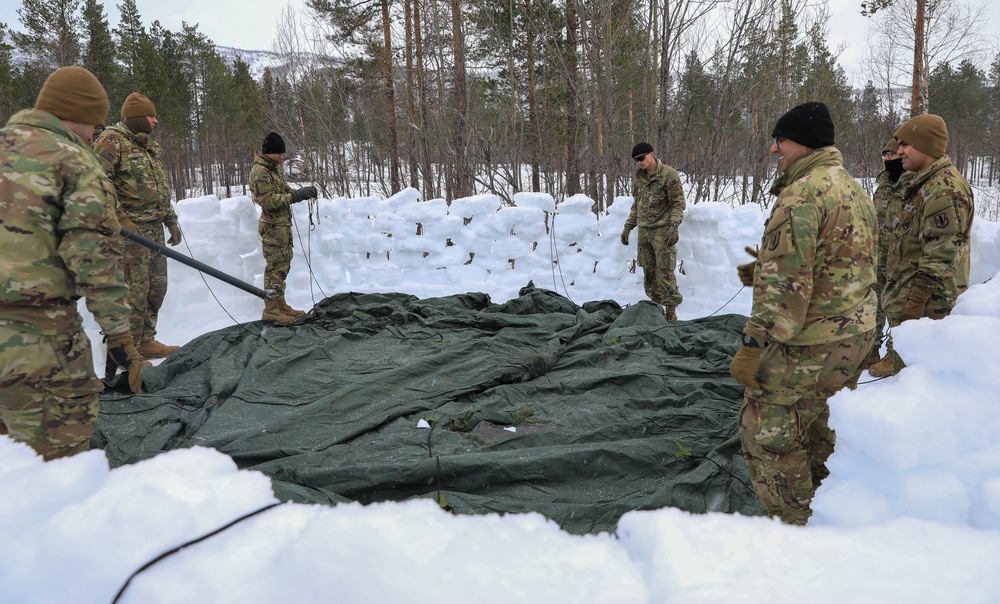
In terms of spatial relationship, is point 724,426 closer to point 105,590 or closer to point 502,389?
point 502,389

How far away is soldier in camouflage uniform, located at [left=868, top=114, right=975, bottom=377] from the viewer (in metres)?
3.06

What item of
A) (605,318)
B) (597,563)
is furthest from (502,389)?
(597,563)

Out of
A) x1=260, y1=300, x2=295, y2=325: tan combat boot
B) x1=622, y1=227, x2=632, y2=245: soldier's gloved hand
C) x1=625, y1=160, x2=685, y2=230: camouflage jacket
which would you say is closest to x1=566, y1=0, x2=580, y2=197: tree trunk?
x1=622, y1=227, x2=632, y2=245: soldier's gloved hand

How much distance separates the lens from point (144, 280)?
4.66 meters

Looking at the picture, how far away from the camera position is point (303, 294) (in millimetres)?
6621

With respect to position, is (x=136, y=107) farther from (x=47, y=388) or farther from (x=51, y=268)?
(x=47, y=388)

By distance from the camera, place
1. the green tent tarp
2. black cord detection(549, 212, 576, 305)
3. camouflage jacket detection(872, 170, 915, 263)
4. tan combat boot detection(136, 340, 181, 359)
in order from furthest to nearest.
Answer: black cord detection(549, 212, 576, 305), tan combat boot detection(136, 340, 181, 359), camouflage jacket detection(872, 170, 915, 263), the green tent tarp

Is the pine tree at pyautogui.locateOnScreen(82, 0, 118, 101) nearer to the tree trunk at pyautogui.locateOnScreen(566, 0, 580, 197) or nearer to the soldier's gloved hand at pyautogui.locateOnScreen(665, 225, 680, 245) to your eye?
the tree trunk at pyautogui.locateOnScreen(566, 0, 580, 197)

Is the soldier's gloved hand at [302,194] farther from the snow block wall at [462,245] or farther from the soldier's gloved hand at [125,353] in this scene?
the soldier's gloved hand at [125,353]

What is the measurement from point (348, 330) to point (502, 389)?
1.90 metres

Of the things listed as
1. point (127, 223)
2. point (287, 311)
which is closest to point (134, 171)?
point (127, 223)

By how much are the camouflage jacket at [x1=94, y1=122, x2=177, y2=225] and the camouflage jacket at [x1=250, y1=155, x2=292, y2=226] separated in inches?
34.4

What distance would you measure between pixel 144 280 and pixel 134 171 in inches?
34.4

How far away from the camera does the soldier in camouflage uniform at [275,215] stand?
18.3 ft
